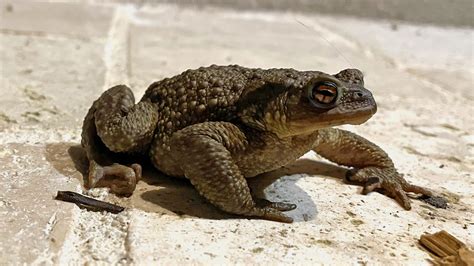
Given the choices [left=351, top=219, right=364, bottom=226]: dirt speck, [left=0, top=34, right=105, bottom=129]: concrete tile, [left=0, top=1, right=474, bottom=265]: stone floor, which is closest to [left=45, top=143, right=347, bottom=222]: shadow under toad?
[left=0, top=1, right=474, bottom=265]: stone floor

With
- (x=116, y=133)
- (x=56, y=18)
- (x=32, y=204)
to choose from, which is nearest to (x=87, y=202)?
(x=32, y=204)

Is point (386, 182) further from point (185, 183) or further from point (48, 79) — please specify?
point (48, 79)

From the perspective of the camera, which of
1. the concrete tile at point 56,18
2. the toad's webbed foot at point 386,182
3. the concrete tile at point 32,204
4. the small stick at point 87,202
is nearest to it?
the concrete tile at point 32,204

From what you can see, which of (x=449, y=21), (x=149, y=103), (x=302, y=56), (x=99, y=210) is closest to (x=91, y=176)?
(x=99, y=210)

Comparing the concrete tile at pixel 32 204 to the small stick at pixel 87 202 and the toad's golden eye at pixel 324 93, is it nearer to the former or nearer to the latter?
the small stick at pixel 87 202

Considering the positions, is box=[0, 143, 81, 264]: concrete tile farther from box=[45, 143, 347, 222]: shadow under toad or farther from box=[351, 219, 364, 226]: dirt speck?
box=[351, 219, 364, 226]: dirt speck

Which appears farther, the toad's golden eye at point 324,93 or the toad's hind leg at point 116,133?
the toad's hind leg at point 116,133

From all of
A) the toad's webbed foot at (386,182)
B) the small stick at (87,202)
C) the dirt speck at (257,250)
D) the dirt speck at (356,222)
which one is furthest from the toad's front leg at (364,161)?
the small stick at (87,202)

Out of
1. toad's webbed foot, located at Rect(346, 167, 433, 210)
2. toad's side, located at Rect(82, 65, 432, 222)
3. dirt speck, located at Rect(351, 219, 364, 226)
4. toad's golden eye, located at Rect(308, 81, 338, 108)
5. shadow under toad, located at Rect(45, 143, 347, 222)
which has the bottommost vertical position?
shadow under toad, located at Rect(45, 143, 347, 222)

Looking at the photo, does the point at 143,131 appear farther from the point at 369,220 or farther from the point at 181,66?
the point at 181,66
